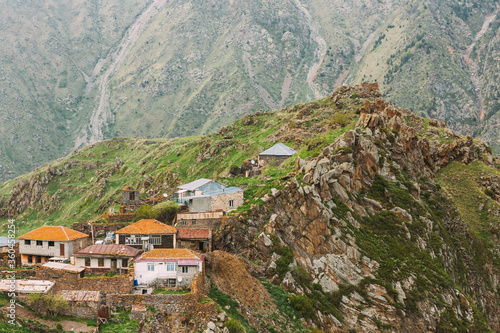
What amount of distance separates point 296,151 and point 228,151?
20296mm

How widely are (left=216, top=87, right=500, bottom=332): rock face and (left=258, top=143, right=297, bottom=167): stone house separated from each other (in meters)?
12.4

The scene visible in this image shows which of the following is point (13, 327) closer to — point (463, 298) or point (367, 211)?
point (367, 211)

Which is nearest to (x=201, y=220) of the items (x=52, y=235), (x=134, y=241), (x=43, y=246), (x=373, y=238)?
(x=134, y=241)

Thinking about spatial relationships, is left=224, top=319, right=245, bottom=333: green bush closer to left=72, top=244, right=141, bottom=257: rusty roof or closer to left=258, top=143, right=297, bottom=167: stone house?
left=72, top=244, right=141, bottom=257: rusty roof

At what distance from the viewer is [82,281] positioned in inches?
1351

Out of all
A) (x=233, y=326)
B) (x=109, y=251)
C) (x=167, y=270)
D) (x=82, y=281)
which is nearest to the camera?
(x=233, y=326)

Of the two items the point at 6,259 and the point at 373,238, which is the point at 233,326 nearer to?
the point at 6,259

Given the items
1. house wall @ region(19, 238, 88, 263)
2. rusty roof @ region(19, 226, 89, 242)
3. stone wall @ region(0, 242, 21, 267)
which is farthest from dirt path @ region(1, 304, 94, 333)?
rusty roof @ region(19, 226, 89, 242)

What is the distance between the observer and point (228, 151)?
8694 cm

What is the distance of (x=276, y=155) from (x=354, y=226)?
2100cm

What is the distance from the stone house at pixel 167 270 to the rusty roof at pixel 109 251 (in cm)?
305

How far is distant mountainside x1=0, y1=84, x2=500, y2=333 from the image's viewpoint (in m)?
42.7

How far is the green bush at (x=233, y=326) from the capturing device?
32906 millimetres

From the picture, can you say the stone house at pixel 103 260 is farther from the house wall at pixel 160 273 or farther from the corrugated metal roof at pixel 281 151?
the corrugated metal roof at pixel 281 151
